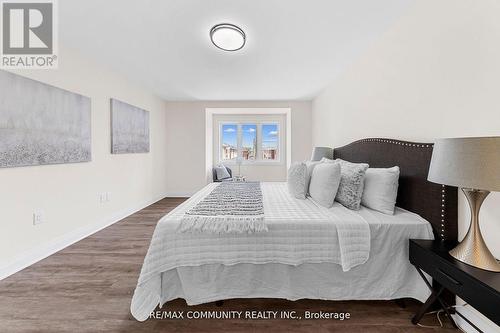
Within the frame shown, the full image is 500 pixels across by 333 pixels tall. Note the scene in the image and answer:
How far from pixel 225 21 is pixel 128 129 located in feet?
8.34

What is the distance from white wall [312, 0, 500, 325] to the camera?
4.57 ft

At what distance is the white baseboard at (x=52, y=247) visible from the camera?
84.8 inches

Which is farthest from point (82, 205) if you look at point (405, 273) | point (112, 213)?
point (405, 273)

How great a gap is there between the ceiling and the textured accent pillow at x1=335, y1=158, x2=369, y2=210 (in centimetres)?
142

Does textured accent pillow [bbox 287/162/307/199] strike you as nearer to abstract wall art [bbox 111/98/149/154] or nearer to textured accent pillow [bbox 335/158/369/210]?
textured accent pillow [bbox 335/158/369/210]

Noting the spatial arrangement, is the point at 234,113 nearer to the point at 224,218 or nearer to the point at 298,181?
the point at 298,181

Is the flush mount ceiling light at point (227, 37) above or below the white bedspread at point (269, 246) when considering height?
above

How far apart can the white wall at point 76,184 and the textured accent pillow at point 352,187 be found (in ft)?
9.68

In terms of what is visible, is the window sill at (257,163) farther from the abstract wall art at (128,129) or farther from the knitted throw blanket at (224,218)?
the knitted throw blanket at (224,218)

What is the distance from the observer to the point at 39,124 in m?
2.39

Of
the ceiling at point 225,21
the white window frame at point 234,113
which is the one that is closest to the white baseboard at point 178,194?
the white window frame at point 234,113

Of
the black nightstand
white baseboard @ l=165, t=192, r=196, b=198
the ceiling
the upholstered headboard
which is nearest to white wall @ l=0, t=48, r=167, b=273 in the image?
the ceiling

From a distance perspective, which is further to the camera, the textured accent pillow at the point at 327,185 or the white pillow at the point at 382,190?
the textured accent pillow at the point at 327,185

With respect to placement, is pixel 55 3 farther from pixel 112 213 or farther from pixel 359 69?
pixel 359 69
